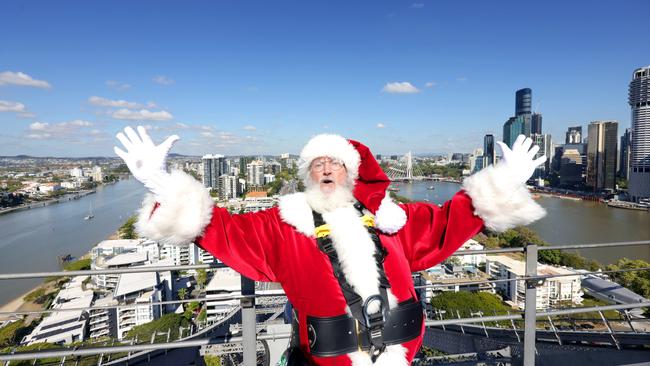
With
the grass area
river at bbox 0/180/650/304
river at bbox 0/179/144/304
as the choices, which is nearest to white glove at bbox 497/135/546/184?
river at bbox 0/180/650/304

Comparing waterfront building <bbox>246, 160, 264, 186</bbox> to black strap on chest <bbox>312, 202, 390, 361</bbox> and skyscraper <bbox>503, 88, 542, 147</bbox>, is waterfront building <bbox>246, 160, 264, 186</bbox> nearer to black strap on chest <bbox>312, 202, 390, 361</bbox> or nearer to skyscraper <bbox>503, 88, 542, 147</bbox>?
skyscraper <bbox>503, 88, 542, 147</bbox>

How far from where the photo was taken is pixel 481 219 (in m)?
0.90

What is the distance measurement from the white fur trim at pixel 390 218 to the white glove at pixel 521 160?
1.03 feet

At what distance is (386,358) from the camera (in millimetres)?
705

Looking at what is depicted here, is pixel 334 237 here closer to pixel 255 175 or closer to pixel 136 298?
pixel 136 298

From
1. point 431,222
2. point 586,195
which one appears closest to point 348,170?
point 431,222

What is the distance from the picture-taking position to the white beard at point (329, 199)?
798 millimetres

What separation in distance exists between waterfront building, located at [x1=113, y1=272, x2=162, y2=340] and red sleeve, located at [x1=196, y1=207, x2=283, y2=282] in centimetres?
847

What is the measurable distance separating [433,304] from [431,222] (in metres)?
8.07

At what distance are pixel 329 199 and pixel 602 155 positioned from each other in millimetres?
36973

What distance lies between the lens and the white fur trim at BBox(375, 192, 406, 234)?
0.81m

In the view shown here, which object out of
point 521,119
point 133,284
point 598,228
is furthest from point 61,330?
point 521,119

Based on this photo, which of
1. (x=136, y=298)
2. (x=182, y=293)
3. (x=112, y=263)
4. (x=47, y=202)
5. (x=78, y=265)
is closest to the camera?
(x=136, y=298)

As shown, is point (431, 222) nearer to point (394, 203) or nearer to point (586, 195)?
point (394, 203)
